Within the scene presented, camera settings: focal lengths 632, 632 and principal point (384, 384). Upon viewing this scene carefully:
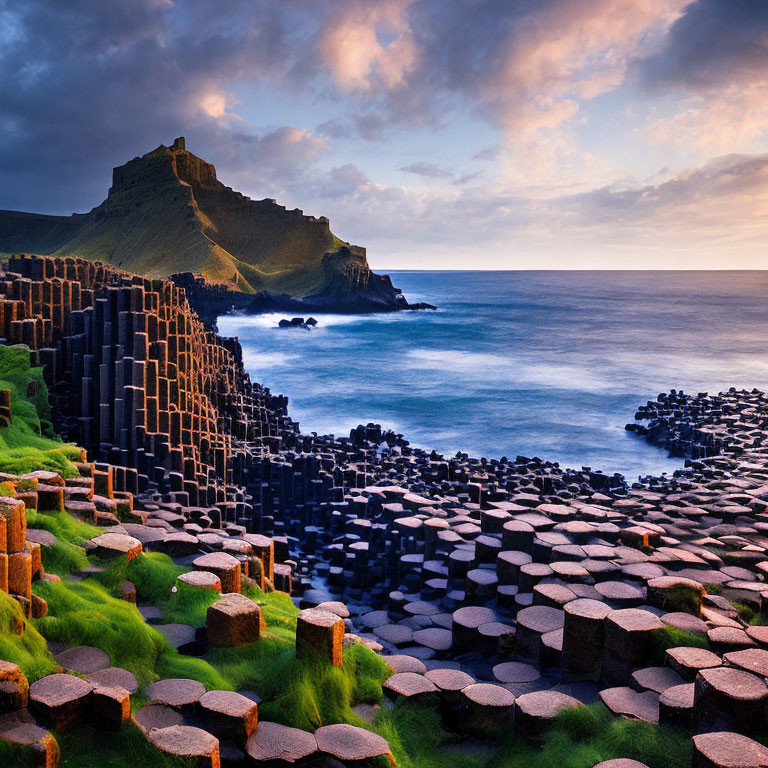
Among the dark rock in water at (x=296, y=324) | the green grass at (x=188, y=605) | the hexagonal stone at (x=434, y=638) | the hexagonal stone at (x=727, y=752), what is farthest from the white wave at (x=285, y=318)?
the hexagonal stone at (x=727, y=752)

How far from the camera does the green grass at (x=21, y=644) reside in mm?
3762

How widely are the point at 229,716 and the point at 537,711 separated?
221 cm

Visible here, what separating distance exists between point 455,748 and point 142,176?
15729cm

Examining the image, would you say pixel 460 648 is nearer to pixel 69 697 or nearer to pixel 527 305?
pixel 69 697

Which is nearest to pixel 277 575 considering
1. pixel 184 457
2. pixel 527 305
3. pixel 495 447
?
pixel 184 457

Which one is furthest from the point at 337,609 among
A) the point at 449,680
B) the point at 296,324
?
the point at 296,324

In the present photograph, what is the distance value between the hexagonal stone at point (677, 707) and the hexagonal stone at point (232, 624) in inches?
121

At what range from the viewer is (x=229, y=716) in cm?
384

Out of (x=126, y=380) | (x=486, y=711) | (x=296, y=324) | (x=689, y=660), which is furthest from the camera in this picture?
(x=296, y=324)

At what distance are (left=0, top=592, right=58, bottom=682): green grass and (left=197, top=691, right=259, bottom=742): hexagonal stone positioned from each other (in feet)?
3.23

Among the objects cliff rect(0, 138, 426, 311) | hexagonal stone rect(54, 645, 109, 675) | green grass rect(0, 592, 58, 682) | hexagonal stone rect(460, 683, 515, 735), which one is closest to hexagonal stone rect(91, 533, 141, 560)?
hexagonal stone rect(54, 645, 109, 675)

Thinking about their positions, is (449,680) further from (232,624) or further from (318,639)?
(232,624)

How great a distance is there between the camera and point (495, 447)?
24.2 metres

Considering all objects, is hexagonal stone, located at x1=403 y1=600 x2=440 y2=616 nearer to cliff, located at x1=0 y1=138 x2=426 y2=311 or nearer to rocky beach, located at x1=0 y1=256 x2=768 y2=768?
rocky beach, located at x1=0 y1=256 x2=768 y2=768
